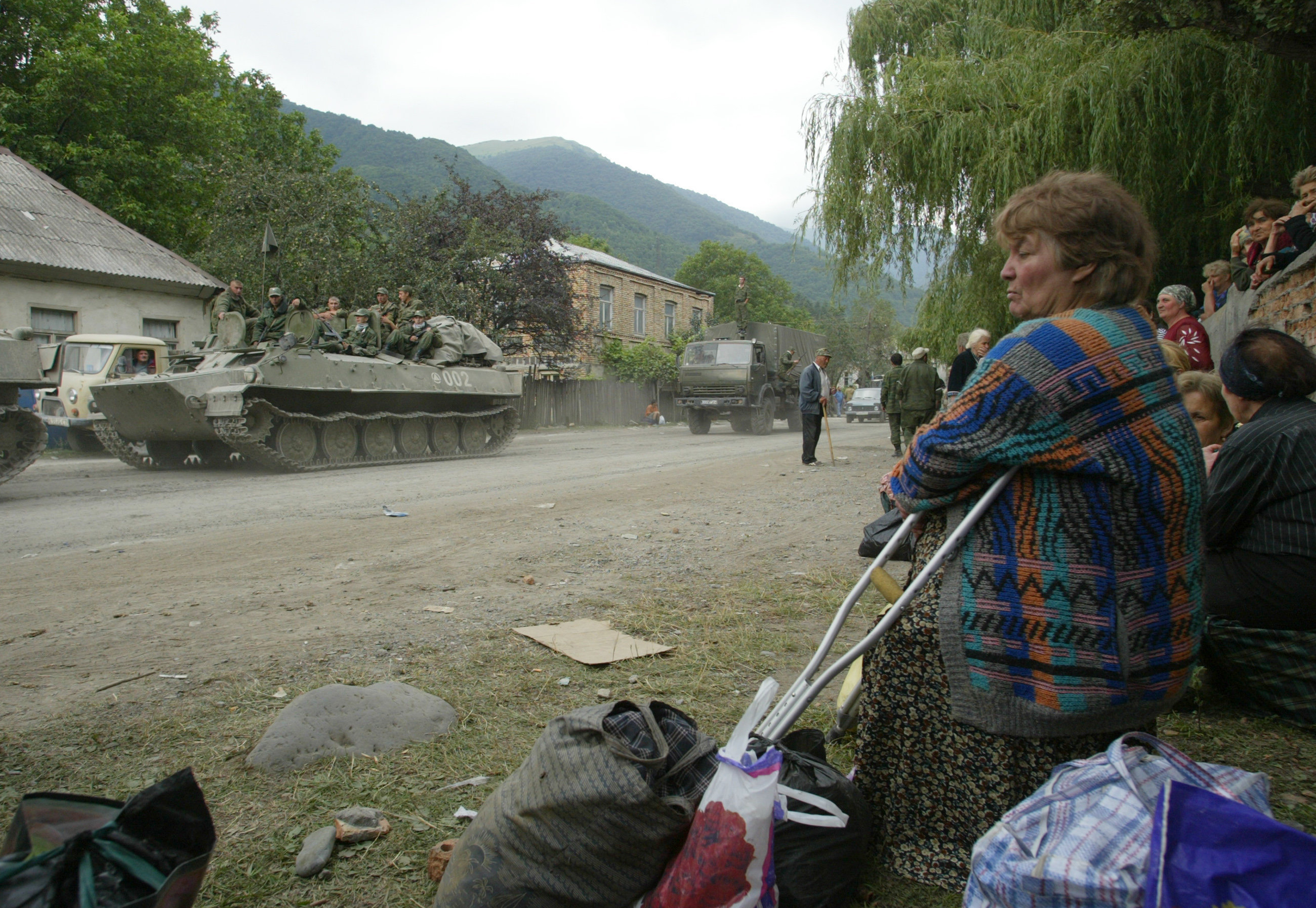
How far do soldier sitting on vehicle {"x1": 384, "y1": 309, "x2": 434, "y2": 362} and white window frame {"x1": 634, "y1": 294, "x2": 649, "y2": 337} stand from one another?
80.4 ft

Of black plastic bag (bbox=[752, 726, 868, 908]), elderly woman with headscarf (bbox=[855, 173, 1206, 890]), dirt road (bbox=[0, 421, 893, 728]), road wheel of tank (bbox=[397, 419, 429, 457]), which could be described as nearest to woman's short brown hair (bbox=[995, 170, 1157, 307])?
elderly woman with headscarf (bbox=[855, 173, 1206, 890])

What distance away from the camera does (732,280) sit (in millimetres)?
74562

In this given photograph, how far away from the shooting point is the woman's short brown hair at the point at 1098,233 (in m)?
1.92

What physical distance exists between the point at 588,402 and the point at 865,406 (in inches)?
512

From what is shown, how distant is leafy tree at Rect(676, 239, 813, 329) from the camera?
73.9 m

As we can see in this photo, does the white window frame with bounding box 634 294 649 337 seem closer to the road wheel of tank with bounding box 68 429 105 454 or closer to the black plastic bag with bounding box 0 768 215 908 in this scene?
the road wheel of tank with bounding box 68 429 105 454

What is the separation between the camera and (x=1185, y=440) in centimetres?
186

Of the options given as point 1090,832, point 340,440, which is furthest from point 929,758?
point 340,440

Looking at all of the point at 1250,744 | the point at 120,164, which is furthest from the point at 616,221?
the point at 1250,744

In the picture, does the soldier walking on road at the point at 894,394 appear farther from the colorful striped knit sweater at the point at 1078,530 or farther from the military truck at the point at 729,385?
the colorful striped knit sweater at the point at 1078,530

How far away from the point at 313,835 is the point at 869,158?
10847mm

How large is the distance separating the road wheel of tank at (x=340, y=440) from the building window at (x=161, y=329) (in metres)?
10.5

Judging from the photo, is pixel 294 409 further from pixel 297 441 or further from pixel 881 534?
pixel 881 534

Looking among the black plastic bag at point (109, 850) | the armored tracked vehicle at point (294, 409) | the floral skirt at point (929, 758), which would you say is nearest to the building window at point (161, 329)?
the armored tracked vehicle at point (294, 409)
